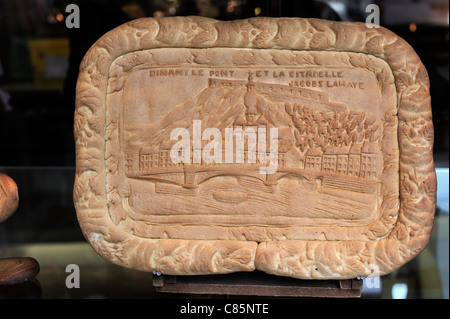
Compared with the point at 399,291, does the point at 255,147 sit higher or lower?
higher

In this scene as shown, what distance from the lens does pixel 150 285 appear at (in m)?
2.40

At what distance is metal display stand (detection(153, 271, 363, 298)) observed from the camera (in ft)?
6.77

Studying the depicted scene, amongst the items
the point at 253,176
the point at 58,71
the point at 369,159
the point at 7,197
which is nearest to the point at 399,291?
the point at 369,159

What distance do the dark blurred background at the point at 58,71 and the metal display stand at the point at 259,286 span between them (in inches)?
29.0

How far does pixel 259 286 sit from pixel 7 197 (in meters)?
1.07

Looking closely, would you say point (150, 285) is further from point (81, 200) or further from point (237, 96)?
point (237, 96)

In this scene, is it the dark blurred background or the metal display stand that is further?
the dark blurred background

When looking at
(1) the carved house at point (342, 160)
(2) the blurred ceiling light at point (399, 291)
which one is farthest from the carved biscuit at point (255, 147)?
(2) the blurred ceiling light at point (399, 291)

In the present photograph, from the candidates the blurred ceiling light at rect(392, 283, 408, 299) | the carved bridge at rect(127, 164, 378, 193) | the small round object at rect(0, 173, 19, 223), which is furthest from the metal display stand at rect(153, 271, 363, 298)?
the small round object at rect(0, 173, 19, 223)

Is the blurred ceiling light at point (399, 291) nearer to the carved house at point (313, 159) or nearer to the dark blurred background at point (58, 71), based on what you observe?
the dark blurred background at point (58, 71)

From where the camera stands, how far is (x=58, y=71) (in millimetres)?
2859

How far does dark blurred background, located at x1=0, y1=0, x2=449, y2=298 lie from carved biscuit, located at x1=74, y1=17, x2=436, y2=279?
2.00 ft

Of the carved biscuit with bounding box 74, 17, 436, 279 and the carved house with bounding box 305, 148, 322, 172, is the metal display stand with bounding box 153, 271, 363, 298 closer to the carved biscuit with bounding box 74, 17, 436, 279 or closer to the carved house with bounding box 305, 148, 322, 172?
the carved biscuit with bounding box 74, 17, 436, 279

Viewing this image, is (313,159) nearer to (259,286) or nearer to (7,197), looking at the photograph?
(259,286)
